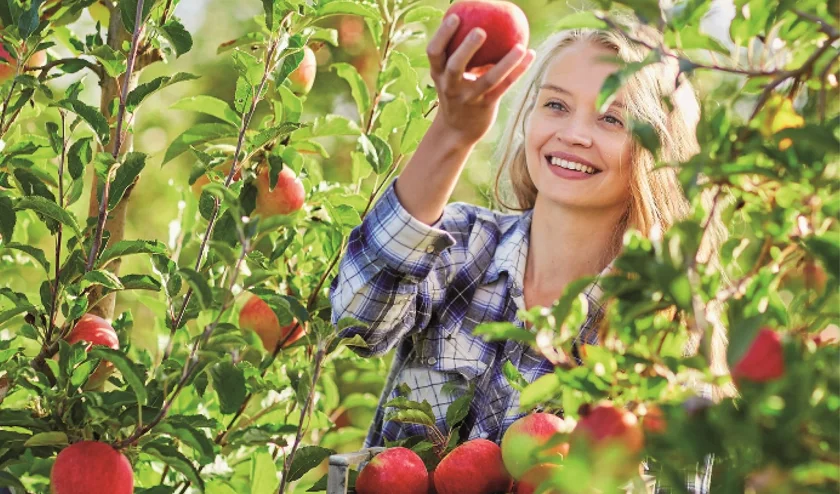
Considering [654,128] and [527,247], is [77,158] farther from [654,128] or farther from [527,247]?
[654,128]

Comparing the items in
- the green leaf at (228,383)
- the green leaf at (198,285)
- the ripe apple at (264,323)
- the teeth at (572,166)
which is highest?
the teeth at (572,166)

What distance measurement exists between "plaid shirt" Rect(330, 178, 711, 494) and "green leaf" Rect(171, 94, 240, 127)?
24cm

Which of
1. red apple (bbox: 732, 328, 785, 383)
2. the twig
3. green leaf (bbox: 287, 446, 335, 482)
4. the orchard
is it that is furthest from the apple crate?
red apple (bbox: 732, 328, 785, 383)

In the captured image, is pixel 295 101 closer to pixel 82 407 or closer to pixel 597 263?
pixel 82 407

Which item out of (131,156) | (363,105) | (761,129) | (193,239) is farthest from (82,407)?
(761,129)

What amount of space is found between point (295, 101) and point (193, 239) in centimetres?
32

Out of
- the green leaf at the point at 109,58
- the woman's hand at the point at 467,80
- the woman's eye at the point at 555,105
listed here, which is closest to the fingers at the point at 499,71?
the woman's hand at the point at 467,80

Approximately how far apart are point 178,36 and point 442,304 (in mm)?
693

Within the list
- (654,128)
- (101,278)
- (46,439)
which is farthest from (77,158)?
(654,128)

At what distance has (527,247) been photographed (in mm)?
1846

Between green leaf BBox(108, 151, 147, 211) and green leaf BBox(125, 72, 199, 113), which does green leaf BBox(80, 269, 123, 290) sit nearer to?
green leaf BBox(108, 151, 147, 211)

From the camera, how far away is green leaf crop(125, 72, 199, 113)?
1.29 m

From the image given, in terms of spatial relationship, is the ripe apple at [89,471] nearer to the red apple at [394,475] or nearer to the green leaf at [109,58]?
the red apple at [394,475]

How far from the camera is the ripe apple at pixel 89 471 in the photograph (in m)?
1.11
